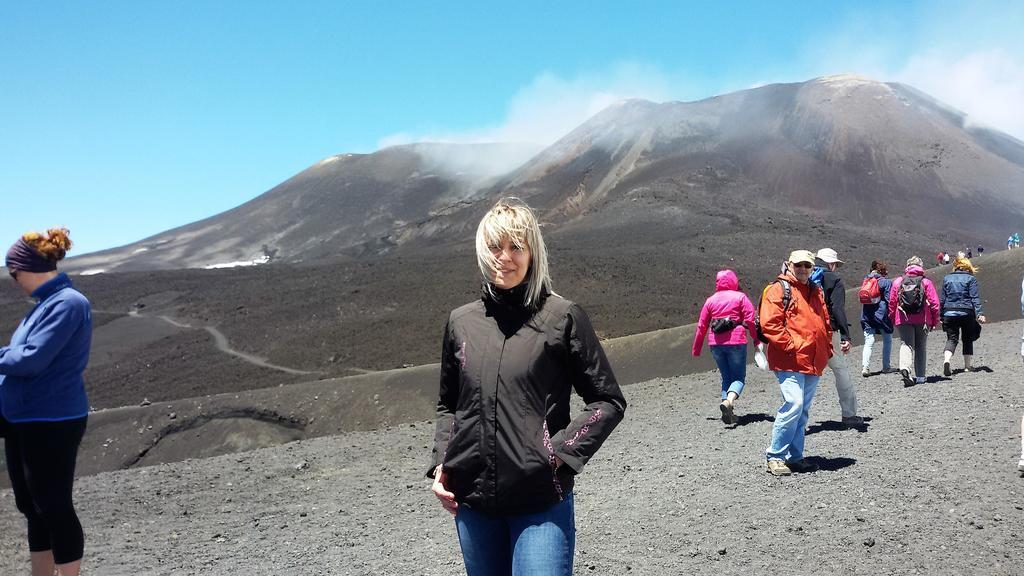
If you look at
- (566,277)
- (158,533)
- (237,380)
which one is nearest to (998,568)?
(158,533)

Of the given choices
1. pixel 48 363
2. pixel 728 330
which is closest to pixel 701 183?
pixel 728 330

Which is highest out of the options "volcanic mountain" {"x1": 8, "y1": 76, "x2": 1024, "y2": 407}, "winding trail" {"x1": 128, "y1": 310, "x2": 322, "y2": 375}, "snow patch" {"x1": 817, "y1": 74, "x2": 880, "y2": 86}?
"snow patch" {"x1": 817, "y1": 74, "x2": 880, "y2": 86}

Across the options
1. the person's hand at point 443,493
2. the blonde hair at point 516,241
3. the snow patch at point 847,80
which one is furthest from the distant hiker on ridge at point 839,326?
the snow patch at point 847,80

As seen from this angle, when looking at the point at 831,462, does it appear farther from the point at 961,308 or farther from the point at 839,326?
the point at 961,308

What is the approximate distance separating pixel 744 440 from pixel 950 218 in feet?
187

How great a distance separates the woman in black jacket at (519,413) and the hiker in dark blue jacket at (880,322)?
9.50m

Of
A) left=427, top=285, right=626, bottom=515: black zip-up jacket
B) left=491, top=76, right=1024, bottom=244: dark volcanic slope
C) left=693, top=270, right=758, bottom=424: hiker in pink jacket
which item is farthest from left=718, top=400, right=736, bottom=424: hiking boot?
left=491, top=76, right=1024, bottom=244: dark volcanic slope

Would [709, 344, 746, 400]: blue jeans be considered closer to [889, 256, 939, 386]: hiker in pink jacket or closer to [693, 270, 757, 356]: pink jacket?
[693, 270, 757, 356]: pink jacket

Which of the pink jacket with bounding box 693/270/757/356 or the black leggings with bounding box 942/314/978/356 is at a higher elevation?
the pink jacket with bounding box 693/270/757/356

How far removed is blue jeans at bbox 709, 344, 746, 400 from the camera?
8.98m

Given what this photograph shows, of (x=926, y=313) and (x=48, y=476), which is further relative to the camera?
(x=926, y=313)

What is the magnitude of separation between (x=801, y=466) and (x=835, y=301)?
199cm

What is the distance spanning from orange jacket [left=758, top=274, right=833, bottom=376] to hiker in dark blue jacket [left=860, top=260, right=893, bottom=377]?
5144mm

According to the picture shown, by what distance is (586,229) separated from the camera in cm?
5284
